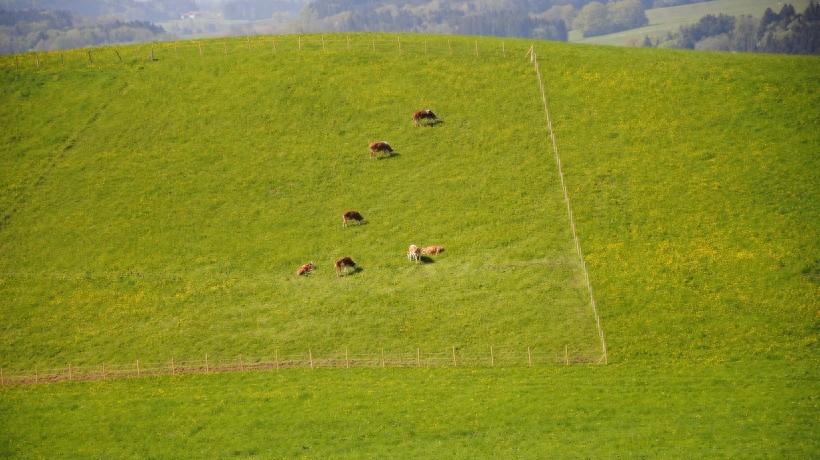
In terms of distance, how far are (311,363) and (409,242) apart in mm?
15786

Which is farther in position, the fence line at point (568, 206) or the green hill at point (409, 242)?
the fence line at point (568, 206)

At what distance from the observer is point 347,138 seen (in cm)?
7912

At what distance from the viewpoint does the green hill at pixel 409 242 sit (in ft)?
146

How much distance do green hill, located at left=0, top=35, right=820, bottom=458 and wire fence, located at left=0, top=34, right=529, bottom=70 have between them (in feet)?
1.52

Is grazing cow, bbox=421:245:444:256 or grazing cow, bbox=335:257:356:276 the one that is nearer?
grazing cow, bbox=335:257:356:276

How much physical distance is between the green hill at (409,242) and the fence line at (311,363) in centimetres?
69

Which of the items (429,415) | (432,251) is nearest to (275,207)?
(432,251)

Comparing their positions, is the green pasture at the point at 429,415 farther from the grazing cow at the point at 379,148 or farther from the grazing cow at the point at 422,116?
the grazing cow at the point at 422,116

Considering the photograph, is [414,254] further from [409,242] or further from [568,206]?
[568,206]

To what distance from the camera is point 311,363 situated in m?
51.8

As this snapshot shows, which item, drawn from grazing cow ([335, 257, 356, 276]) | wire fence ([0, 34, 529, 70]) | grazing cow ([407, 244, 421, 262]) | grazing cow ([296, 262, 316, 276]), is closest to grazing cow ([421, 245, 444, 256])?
grazing cow ([407, 244, 421, 262])

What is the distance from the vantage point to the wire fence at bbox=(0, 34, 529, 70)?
92.5 m

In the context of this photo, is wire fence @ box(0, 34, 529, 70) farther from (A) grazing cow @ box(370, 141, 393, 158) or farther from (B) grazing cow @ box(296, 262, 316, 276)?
(B) grazing cow @ box(296, 262, 316, 276)

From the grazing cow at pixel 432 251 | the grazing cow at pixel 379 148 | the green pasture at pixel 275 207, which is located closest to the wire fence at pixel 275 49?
the green pasture at pixel 275 207
